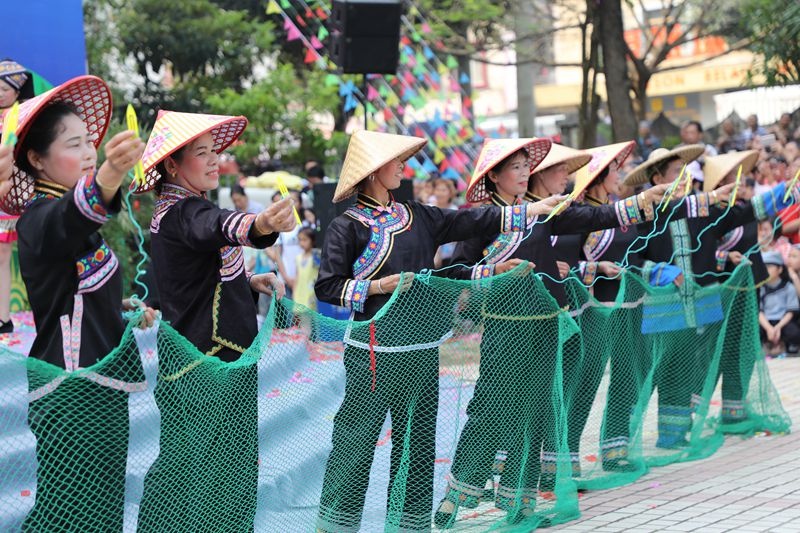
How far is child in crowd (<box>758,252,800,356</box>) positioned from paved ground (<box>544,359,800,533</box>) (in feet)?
15.2

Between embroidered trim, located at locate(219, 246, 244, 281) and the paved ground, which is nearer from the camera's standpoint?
embroidered trim, located at locate(219, 246, 244, 281)

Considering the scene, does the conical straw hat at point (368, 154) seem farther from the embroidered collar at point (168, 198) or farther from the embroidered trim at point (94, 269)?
the embroidered trim at point (94, 269)

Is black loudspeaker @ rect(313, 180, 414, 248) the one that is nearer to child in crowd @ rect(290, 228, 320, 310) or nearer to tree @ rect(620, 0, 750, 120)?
Result: child in crowd @ rect(290, 228, 320, 310)

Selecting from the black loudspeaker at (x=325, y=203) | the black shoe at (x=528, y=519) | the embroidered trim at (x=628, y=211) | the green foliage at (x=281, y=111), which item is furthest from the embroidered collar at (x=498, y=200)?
the green foliage at (x=281, y=111)

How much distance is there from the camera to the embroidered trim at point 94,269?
4043 millimetres

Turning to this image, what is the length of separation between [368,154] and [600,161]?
196 cm

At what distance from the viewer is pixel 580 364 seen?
6363 mm

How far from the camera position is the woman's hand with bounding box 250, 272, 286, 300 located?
4.91 metres

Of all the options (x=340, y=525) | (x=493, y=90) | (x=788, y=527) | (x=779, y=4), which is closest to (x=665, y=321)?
(x=788, y=527)

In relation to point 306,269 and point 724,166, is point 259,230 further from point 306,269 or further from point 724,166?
point 306,269

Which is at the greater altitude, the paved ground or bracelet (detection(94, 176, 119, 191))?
bracelet (detection(94, 176, 119, 191))

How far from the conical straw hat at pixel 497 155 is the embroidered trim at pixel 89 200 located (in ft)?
9.05

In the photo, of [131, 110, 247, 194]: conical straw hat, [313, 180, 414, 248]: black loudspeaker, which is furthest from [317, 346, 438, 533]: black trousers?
[313, 180, 414, 248]: black loudspeaker

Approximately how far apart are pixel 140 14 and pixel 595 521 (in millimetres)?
17944
